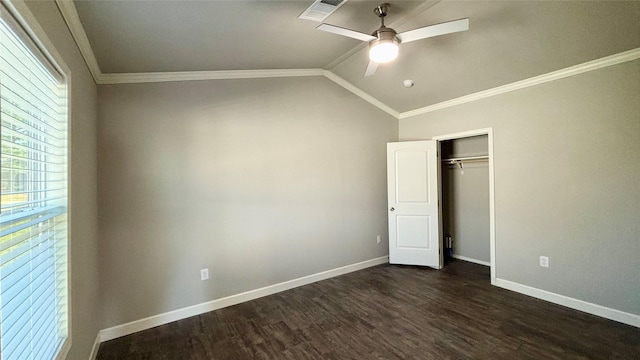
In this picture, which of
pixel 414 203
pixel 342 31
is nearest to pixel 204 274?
pixel 342 31

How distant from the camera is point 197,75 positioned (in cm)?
290

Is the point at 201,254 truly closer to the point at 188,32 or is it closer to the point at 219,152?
the point at 219,152

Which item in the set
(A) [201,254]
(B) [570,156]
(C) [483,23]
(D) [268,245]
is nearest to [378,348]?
(D) [268,245]

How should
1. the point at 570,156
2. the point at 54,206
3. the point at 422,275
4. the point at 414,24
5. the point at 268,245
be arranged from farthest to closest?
the point at 422,275, the point at 268,245, the point at 570,156, the point at 414,24, the point at 54,206

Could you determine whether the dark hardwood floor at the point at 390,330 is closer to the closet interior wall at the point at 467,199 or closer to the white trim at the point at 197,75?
the closet interior wall at the point at 467,199

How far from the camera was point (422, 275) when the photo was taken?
12.6 feet

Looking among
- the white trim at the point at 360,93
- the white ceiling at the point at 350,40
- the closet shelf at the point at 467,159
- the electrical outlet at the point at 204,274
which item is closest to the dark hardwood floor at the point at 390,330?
the electrical outlet at the point at 204,274

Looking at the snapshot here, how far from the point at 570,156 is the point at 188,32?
151 inches

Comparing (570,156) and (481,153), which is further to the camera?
(481,153)

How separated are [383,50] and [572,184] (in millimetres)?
2464

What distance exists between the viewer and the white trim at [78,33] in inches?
61.9

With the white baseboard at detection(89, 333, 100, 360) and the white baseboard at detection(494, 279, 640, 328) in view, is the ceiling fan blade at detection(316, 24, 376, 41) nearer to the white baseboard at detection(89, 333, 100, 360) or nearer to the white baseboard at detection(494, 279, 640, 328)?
the white baseboard at detection(89, 333, 100, 360)

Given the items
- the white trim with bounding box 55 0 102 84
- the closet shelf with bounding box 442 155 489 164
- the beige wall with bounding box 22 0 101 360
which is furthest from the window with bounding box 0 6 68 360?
the closet shelf with bounding box 442 155 489 164

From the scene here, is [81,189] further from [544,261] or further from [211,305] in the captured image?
[544,261]
